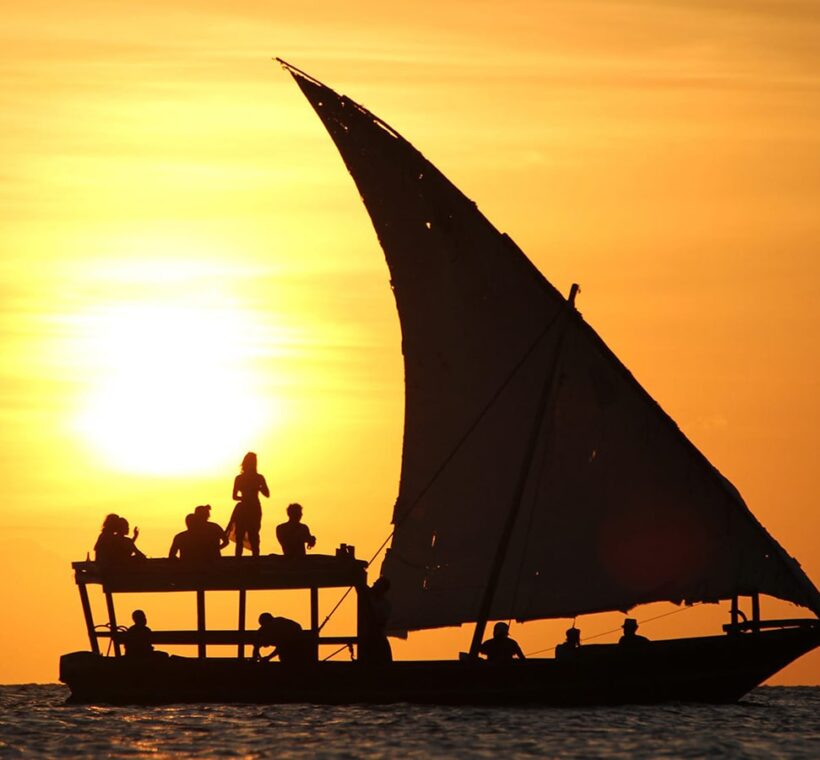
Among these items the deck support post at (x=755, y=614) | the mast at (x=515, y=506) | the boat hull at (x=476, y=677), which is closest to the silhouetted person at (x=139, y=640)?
the boat hull at (x=476, y=677)

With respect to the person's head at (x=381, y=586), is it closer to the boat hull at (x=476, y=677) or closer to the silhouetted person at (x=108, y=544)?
the boat hull at (x=476, y=677)

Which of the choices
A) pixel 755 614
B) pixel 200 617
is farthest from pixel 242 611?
pixel 755 614

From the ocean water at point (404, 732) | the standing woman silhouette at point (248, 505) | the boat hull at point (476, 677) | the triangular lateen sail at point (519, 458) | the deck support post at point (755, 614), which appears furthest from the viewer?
the deck support post at point (755, 614)

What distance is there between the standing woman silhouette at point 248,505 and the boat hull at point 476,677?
320 centimetres

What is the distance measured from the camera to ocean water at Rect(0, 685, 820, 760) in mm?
38375

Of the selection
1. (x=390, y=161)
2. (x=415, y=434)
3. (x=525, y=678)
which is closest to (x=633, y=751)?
(x=525, y=678)

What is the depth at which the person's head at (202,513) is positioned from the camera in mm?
44459

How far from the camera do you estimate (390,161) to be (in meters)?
46.4

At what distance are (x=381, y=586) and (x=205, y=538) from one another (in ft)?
12.7

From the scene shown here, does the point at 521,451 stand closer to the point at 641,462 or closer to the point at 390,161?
the point at 641,462

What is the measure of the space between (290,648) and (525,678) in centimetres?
510

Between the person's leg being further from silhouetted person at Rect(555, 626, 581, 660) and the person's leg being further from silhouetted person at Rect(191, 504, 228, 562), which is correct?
silhouetted person at Rect(555, 626, 581, 660)

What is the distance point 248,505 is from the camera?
143 ft

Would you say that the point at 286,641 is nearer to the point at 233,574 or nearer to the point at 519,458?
the point at 233,574
